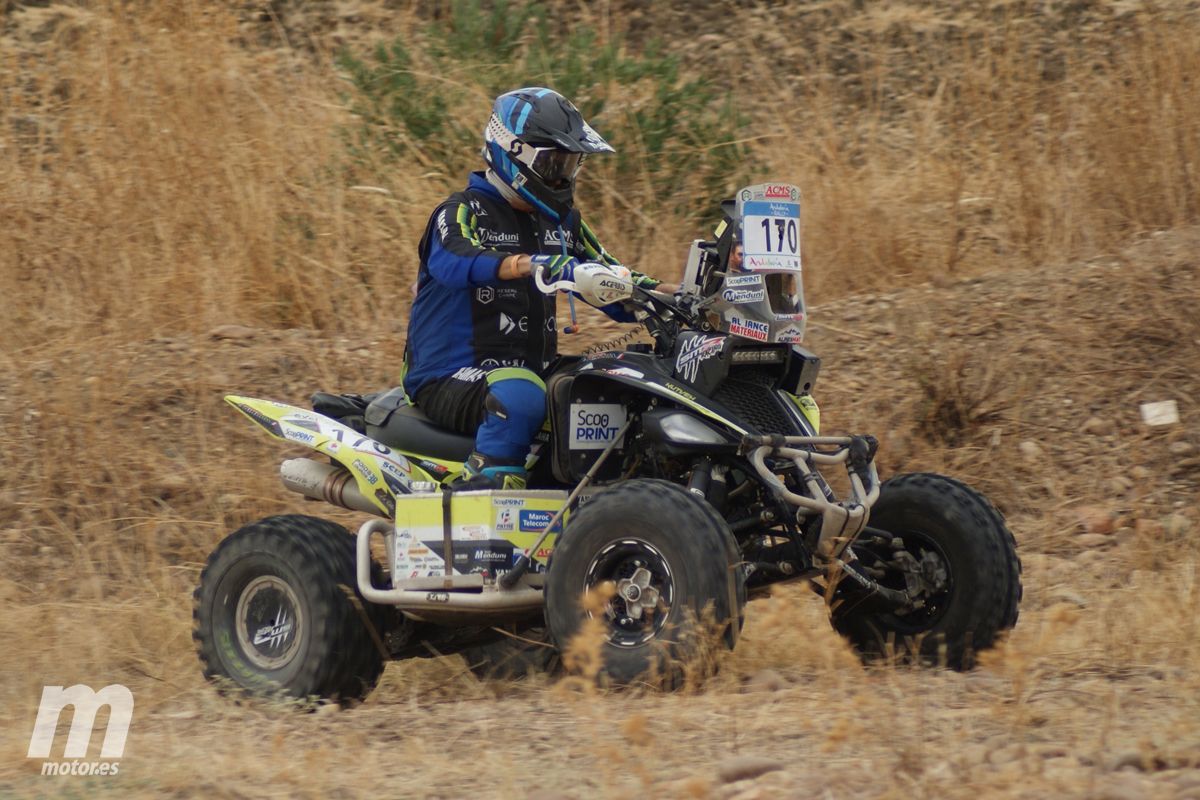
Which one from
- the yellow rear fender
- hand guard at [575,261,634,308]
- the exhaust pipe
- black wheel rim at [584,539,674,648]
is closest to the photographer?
black wheel rim at [584,539,674,648]

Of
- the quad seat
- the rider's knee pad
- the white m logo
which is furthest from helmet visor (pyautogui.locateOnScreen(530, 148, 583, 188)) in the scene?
the white m logo

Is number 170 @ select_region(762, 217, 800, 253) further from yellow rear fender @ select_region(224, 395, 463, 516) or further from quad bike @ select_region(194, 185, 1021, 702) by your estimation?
yellow rear fender @ select_region(224, 395, 463, 516)

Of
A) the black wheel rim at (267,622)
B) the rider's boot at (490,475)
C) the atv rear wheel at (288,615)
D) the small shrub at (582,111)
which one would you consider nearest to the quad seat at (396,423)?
the rider's boot at (490,475)

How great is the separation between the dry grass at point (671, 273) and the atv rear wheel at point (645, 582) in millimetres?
172

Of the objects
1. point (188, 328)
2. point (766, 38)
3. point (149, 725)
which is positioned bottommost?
point (149, 725)

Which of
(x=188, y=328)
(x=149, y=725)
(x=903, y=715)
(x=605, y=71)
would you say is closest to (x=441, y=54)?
(x=605, y=71)

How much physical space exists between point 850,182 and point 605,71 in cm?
196

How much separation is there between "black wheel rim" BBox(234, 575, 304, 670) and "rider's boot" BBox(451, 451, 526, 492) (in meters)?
0.82

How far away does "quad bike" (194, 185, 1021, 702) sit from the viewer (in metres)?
5.46

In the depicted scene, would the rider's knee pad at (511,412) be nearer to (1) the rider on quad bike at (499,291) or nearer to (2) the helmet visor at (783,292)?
(1) the rider on quad bike at (499,291)

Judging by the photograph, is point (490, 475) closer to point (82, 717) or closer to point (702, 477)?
point (702, 477)

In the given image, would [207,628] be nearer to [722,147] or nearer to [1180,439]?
[1180,439]

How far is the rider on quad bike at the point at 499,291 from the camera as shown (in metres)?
6.09

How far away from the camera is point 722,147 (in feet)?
36.3
